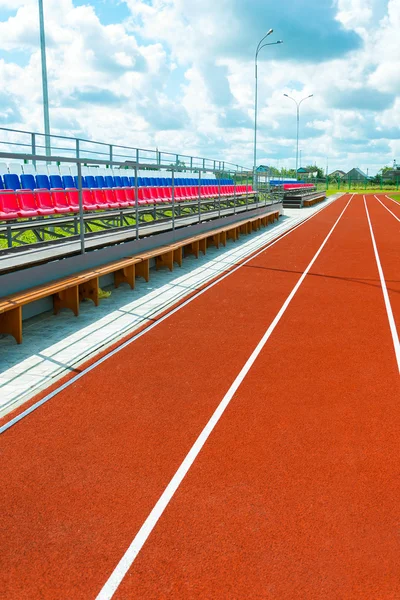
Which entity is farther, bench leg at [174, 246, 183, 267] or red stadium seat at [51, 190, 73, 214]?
bench leg at [174, 246, 183, 267]

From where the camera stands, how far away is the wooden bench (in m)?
6.68

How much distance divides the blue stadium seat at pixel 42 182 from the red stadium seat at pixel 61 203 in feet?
0.83

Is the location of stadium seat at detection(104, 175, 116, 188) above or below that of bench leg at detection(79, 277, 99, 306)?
above

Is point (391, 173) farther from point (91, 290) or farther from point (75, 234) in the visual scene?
point (91, 290)

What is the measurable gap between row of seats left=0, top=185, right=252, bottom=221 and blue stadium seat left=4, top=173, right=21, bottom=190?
0.27m

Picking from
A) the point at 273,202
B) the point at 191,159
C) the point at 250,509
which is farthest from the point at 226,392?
the point at 273,202

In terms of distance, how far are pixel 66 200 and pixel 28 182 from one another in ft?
3.55

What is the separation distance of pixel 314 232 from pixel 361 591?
2018cm

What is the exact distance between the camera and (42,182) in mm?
11453

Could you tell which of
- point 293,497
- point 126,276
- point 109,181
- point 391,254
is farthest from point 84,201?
point 293,497

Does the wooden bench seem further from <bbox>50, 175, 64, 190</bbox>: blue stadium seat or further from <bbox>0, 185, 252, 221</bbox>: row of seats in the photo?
<bbox>50, 175, 64, 190</bbox>: blue stadium seat

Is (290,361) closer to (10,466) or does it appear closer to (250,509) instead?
(250,509)

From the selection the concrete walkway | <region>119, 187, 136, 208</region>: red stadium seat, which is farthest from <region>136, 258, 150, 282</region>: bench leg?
<region>119, 187, 136, 208</region>: red stadium seat

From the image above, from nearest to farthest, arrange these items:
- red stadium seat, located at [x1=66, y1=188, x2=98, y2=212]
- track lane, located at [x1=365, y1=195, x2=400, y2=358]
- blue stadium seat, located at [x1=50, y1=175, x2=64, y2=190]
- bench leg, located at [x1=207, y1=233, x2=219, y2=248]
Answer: track lane, located at [x1=365, y1=195, x2=400, y2=358]
red stadium seat, located at [x1=66, y1=188, x2=98, y2=212]
blue stadium seat, located at [x1=50, y1=175, x2=64, y2=190]
bench leg, located at [x1=207, y1=233, x2=219, y2=248]
